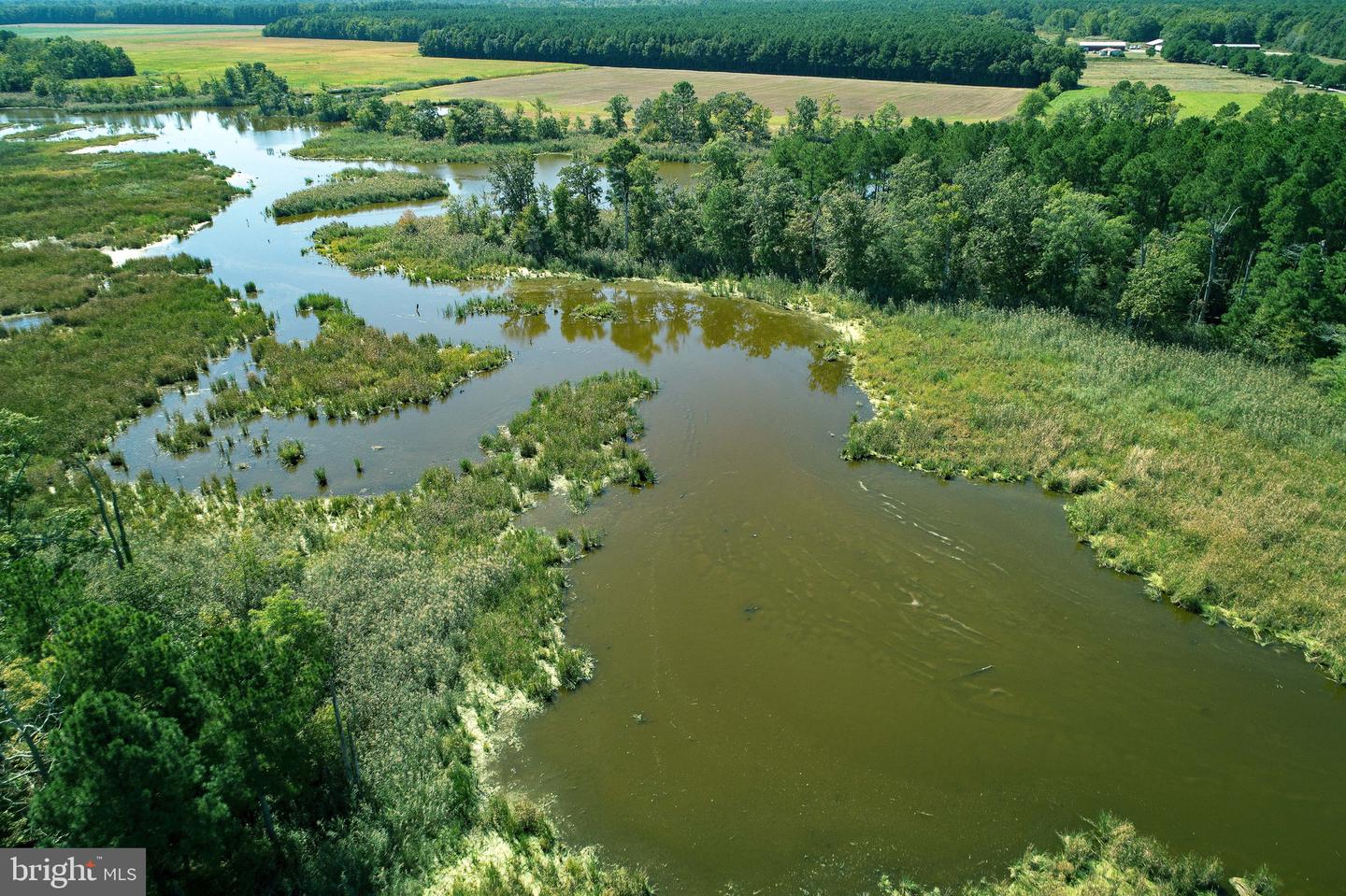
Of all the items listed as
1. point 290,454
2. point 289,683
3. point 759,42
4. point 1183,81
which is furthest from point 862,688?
point 759,42

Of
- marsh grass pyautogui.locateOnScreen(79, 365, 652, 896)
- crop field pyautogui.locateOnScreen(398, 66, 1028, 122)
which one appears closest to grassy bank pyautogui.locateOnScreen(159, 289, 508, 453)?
marsh grass pyautogui.locateOnScreen(79, 365, 652, 896)

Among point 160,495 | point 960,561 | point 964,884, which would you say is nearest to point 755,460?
point 960,561

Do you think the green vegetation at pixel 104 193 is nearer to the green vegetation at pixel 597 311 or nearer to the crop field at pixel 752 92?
Answer: the green vegetation at pixel 597 311

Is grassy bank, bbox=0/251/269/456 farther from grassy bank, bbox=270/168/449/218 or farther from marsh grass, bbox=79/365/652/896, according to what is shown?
grassy bank, bbox=270/168/449/218

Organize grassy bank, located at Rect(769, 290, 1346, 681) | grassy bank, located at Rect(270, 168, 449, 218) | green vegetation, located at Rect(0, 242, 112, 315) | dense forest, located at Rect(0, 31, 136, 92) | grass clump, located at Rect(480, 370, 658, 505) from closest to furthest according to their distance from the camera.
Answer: grassy bank, located at Rect(769, 290, 1346, 681)
grass clump, located at Rect(480, 370, 658, 505)
green vegetation, located at Rect(0, 242, 112, 315)
grassy bank, located at Rect(270, 168, 449, 218)
dense forest, located at Rect(0, 31, 136, 92)

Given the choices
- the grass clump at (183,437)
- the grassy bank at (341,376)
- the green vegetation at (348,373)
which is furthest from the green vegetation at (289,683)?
the green vegetation at (348,373)

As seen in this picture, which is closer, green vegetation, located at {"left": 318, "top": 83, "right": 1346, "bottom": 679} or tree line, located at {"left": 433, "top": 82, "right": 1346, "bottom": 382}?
green vegetation, located at {"left": 318, "top": 83, "right": 1346, "bottom": 679}
